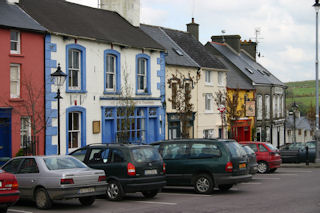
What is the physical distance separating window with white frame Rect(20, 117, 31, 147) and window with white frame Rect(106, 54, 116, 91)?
6.69 metres

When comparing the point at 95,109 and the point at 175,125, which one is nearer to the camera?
the point at 95,109

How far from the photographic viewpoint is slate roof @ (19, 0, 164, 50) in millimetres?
27719

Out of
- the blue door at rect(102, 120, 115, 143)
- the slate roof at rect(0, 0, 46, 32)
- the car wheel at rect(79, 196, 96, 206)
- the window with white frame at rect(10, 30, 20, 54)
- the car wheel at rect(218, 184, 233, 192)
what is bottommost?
the car wheel at rect(218, 184, 233, 192)

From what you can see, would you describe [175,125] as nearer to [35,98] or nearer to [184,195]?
[35,98]

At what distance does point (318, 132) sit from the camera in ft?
111

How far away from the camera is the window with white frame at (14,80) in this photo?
24.9 metres

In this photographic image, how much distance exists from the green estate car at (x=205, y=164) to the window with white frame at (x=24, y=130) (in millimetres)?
7971

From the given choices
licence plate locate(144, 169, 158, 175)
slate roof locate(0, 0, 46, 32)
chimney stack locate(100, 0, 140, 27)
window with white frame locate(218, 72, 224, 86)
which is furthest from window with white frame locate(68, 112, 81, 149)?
window with white frame locate(218, 72, 224, 86)

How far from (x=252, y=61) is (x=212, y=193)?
40413mm

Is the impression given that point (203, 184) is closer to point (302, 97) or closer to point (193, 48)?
point (193, 48)

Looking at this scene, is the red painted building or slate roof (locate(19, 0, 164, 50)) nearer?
the red painted building

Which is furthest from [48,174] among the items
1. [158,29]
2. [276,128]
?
[276,128]

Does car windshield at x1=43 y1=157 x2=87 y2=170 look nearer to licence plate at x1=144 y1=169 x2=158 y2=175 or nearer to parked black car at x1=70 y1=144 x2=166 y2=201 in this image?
parked black car at x1=70 y1=144 x2=166 y2=201

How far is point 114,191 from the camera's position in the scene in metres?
17.3
